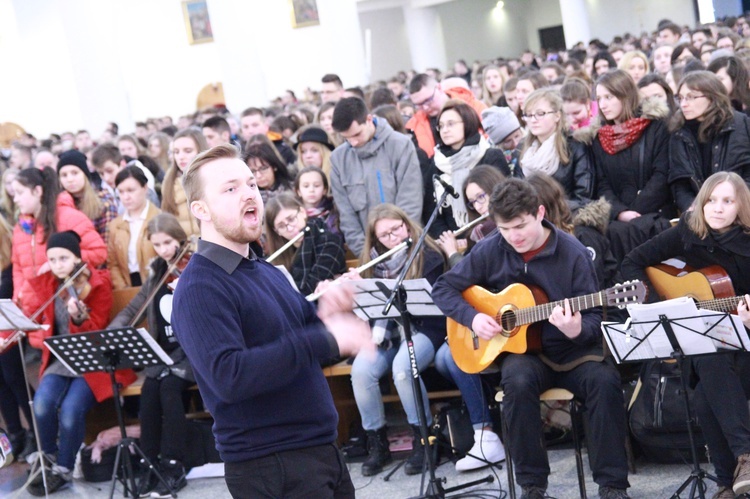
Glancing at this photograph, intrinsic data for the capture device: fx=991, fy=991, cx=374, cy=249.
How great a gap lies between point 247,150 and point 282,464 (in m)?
4.43

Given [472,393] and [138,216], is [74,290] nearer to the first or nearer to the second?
[138,216]

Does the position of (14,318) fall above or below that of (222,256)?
below

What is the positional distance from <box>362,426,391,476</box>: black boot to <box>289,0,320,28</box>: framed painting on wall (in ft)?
79.1

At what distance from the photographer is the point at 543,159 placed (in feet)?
19.2

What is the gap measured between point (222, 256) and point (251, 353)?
30cm

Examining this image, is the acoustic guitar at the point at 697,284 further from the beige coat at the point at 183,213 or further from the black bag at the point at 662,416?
the beige coat at the point at 183,213

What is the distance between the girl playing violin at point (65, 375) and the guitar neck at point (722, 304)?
363 centimetres

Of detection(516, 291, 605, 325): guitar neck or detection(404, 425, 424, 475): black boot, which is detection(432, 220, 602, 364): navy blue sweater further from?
detection(404, 425, 424, 475): black boot

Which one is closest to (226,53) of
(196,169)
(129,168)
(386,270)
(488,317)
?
(129,168)

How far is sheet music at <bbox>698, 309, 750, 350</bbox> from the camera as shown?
12.7 feet

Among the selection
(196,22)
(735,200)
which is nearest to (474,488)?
(735,200)

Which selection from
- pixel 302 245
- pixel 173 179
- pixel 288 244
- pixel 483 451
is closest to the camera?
pixel 483 451

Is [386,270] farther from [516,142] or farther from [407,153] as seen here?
[516,142]

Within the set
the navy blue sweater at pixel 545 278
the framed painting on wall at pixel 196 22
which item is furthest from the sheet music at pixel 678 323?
the framed painting on wall at pixel 196 22
